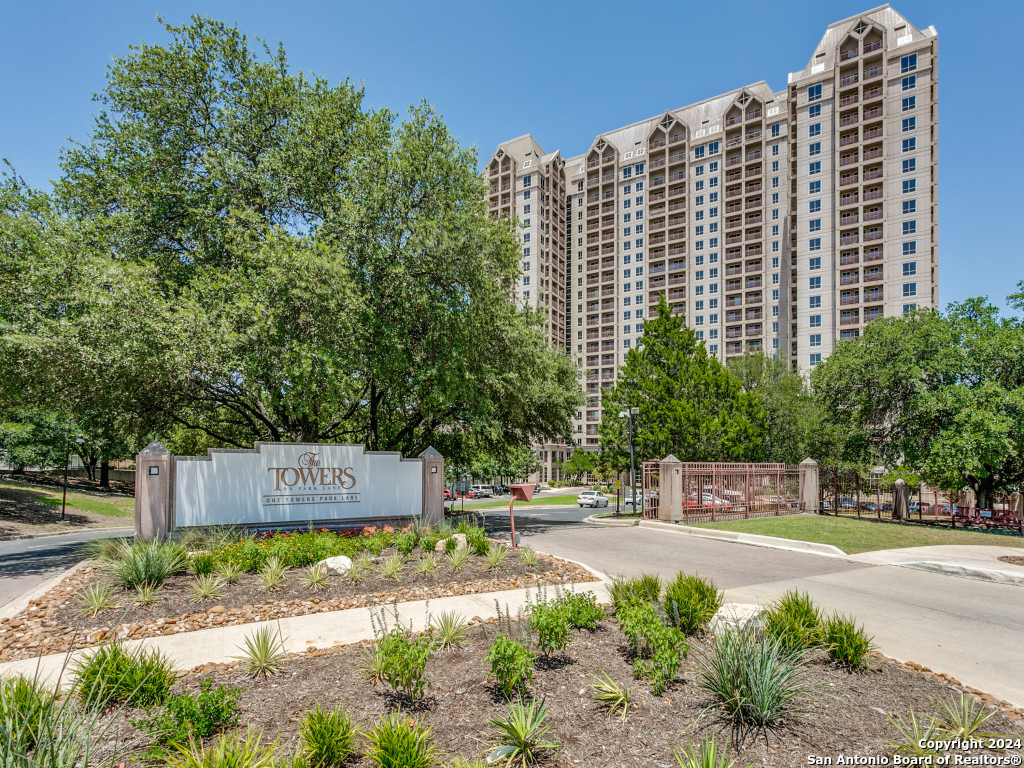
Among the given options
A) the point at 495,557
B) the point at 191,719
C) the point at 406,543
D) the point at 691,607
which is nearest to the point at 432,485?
the point at 406,543

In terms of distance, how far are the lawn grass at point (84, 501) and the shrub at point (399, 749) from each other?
33755mm

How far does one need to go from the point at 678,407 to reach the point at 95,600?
85.5 ft

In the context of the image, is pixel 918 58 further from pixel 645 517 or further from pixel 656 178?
pixel 645 517

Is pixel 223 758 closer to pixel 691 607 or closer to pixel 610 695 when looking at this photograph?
pixel 610 695

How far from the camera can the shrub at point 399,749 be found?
144 inches

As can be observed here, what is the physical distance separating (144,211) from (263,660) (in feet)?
53.0

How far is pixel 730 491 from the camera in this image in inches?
962

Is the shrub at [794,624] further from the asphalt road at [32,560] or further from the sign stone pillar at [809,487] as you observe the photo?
the sign stone pillar at [809,487]

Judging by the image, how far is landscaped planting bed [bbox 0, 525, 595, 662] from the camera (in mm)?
7141

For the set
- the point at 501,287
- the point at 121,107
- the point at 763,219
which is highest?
the point at 763,219

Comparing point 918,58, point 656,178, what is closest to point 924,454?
point 918,58

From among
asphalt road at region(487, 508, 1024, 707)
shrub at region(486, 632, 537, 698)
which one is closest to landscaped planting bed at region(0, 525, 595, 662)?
shrub at region(486, 632, 537, 698)

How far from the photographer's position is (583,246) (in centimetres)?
10669

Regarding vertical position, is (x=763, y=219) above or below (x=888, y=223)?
above
